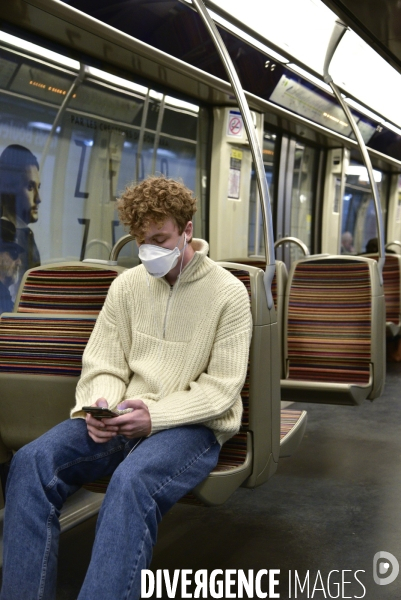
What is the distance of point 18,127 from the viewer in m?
4.18

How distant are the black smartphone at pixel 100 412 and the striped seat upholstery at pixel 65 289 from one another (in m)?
0.68

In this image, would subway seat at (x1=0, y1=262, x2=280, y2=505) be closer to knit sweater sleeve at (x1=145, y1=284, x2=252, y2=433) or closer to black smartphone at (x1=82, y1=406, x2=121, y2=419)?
knit sweater sleeve at (x1=145, y1=284, x2=252, y2=433)

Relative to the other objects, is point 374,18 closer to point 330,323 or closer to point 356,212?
point 330,323

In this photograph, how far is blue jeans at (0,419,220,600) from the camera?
201cm

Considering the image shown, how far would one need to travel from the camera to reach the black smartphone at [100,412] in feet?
7.27

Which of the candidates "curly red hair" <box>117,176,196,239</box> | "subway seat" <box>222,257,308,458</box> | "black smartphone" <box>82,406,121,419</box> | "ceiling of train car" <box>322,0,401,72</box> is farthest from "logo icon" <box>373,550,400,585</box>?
"ceiling of train car" <box>322,0,401,72</box>

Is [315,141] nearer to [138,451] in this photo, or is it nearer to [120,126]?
[120,126]

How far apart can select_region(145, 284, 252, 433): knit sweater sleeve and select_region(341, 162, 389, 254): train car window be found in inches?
300

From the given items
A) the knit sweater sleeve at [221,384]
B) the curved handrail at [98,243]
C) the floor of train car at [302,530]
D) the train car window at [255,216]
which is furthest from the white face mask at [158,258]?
the train car window at [255,216]

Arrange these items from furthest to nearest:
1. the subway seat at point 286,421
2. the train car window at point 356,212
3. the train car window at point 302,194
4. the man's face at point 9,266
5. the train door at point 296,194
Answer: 1. the train car window at point 356,212
2. the train car window at point 302,194
3. the train door at point 296,194
4. the man's face at point 9,266
5. the subway seat at point 286,421

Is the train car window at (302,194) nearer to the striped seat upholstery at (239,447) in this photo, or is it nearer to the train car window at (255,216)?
the train car window at (255,216)

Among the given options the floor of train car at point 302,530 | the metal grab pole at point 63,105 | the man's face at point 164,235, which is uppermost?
the metal grab pole at point 63,105

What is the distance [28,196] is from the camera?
4.23 m

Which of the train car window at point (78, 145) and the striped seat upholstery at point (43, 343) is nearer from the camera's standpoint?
the striped seat upholstery at point (43, 343)
